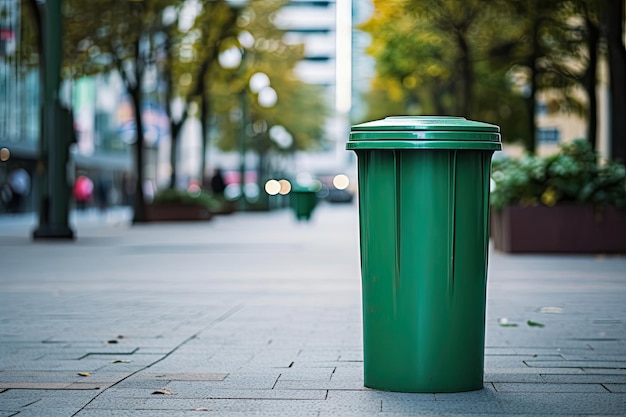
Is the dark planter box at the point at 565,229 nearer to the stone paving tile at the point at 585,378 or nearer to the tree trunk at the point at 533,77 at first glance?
the tree trunk at the point at 533,77

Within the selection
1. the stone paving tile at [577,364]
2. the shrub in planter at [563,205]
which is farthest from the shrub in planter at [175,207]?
the stone paving tile at [577,364]

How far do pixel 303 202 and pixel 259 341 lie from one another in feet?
82.7

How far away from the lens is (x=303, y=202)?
109 ft

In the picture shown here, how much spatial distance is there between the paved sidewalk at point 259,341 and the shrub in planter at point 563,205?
102cm

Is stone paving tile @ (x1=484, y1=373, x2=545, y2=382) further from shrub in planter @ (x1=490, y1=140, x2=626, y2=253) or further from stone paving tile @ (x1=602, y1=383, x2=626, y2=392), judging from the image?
shrub in planter @ (x1=490, y1=140, x2=626, y2=253)

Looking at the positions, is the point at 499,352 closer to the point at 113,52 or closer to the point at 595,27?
the point at 595,27

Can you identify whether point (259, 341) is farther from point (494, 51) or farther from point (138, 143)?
point (138, 143)

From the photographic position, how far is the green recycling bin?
566 cm

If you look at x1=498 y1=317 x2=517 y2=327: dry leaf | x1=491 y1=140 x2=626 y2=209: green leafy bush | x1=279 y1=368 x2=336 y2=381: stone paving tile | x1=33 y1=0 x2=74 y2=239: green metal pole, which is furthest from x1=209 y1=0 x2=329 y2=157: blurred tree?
x1=279 y1=368 x2=336 y2=381: stone paving tile

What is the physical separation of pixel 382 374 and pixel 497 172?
12.7m

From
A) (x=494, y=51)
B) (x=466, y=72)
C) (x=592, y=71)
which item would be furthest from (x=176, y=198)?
(x=592, y=71)

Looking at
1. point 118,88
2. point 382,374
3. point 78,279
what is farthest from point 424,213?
point 118,88

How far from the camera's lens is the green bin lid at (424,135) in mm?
5598

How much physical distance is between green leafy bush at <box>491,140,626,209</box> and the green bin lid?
36.9ft
